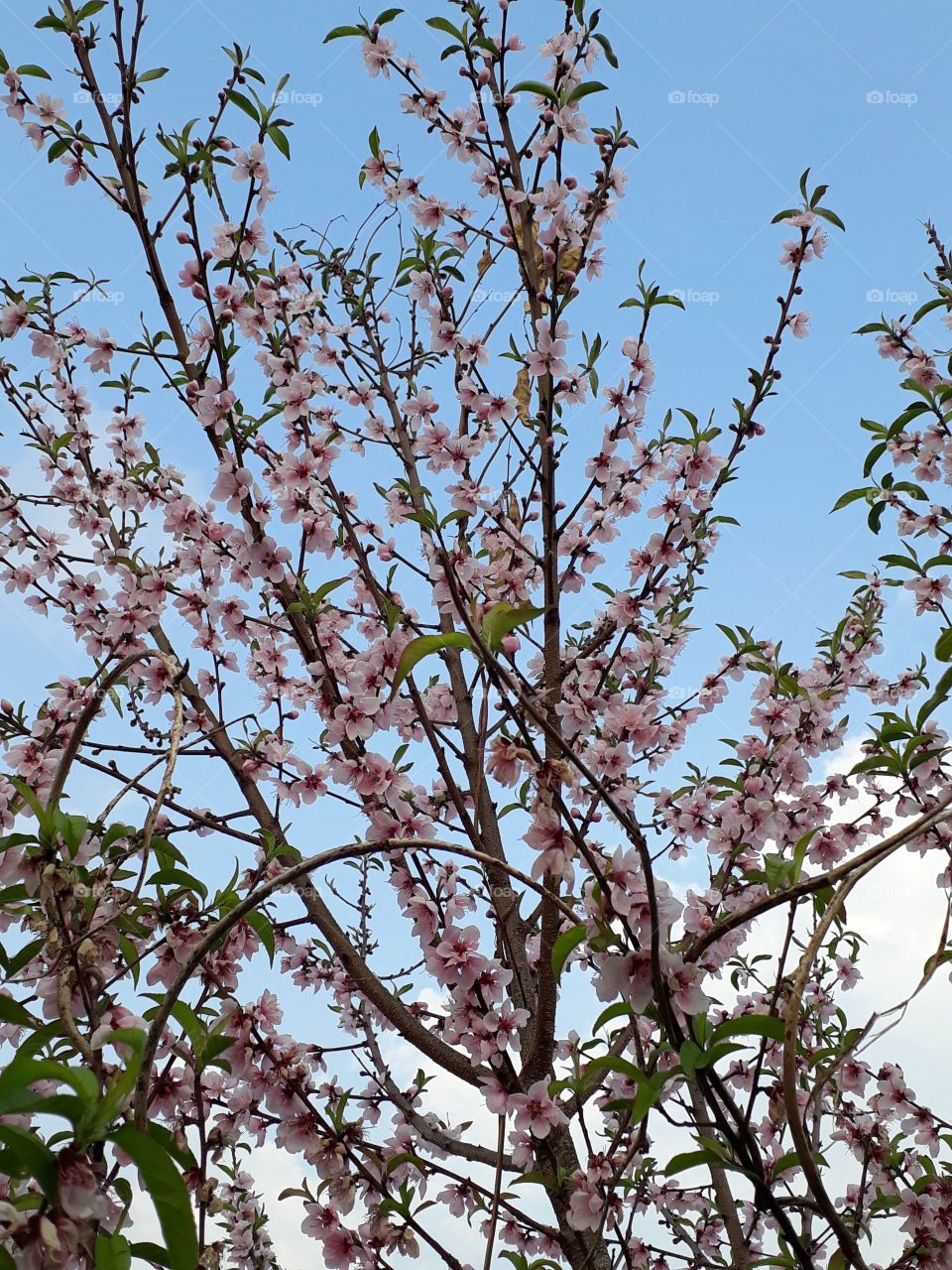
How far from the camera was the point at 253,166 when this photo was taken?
10.0ft

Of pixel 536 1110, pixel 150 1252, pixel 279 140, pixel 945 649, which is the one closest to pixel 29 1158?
pixel 150 1252

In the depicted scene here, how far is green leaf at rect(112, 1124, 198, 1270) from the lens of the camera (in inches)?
33.6

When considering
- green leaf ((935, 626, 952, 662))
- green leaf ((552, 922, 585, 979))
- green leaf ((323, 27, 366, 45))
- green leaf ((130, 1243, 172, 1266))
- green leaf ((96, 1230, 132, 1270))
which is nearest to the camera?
green leaf ((96, 1230, 132, 1270))

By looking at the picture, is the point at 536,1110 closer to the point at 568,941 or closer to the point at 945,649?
the point at 568,941

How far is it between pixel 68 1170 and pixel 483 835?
209 cm

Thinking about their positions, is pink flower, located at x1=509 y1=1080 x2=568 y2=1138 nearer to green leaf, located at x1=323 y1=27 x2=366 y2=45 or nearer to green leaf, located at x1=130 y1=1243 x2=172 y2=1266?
green leaf, located at x1=130 y1=1243 x2=172 y2=1266

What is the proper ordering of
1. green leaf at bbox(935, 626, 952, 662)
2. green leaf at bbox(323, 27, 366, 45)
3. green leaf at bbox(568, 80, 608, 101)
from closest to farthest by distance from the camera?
green leaf at bbox(935, 626, 952, 662)
green leaf at bbox(568, 80, 608, 101)
green leaf at bbox(323, 27, 366, 45)

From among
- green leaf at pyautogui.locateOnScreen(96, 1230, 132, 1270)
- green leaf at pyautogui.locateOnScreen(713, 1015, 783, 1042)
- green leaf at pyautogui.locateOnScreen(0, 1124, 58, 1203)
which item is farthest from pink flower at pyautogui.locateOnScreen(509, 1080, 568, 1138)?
green leaf at pyautogui.locateOnScreen(0, 1124, 58, 1203)

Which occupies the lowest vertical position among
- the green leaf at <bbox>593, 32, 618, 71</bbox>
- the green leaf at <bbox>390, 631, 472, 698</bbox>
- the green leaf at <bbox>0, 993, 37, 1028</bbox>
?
the green leaf at <bbox>0, 993, 37, 1028</bbox>

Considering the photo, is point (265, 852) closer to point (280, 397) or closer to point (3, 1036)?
point (3, 1036)

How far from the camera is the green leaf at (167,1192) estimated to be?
85cm

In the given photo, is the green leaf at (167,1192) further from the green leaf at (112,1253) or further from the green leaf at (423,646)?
the green leaf at (423,646)

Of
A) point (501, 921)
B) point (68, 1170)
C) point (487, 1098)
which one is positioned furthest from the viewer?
point (501, 921)

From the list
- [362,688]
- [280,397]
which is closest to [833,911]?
[362,688]
